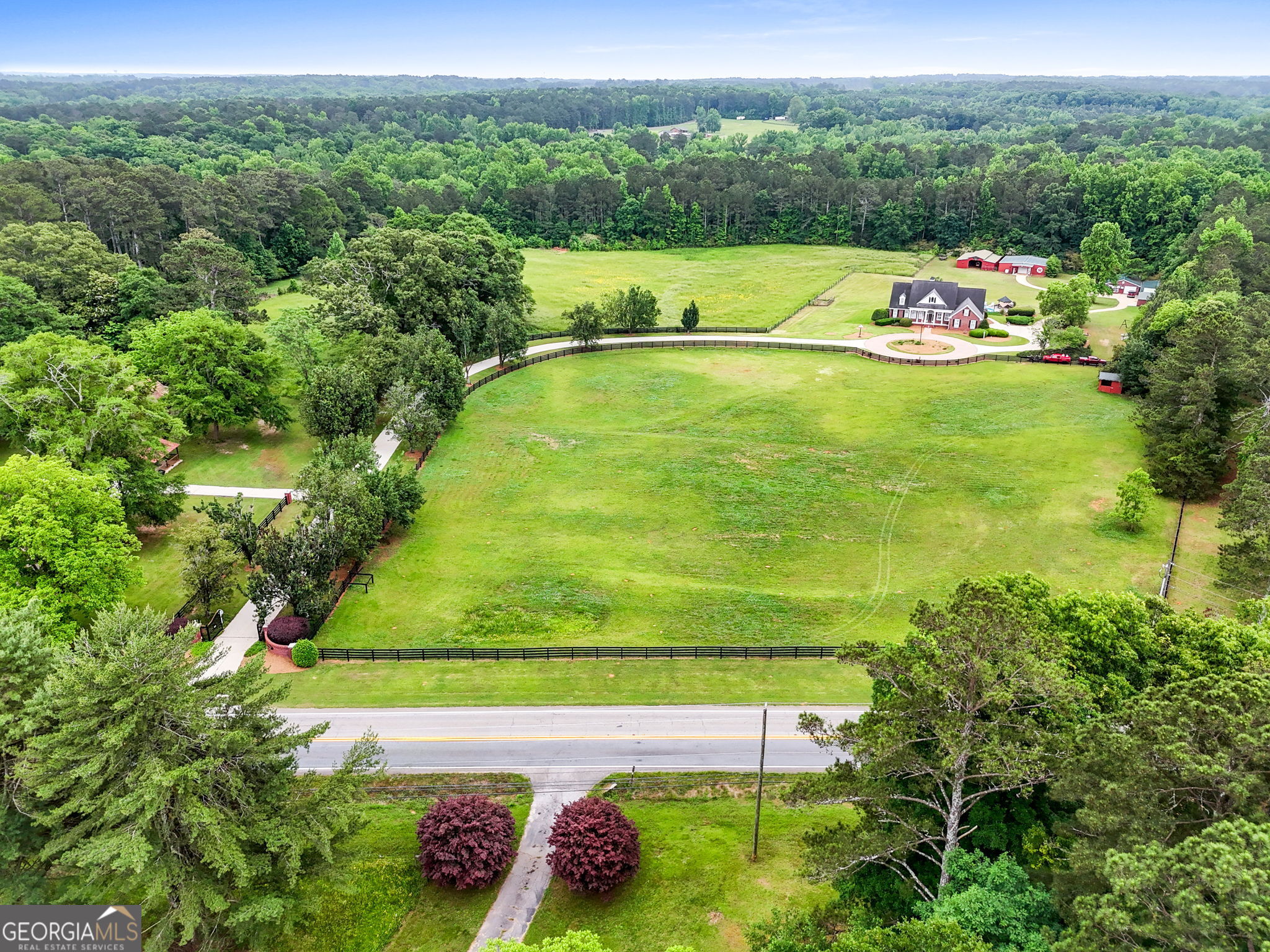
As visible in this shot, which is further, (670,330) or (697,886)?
(670,330)

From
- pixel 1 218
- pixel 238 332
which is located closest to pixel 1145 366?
pixel 238 332

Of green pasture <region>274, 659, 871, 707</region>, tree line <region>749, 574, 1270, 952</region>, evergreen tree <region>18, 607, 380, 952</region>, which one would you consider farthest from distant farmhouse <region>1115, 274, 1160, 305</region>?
evergreen tree <region>18, 607, 380, 952</region>

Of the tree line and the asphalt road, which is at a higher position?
the tree line

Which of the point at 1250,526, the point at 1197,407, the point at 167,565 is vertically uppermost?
the point at 1197,407

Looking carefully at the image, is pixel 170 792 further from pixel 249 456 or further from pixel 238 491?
pixel 249 456

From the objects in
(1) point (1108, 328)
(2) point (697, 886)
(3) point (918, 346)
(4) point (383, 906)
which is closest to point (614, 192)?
(3) point (918, 346)

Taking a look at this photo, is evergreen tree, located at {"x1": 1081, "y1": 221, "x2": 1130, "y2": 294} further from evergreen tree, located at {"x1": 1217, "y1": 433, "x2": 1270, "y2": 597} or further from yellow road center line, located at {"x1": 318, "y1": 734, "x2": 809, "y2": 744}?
yellow road center line, located at {"x1": 318, "y1": 734, "x2": 809, "y2": 744}

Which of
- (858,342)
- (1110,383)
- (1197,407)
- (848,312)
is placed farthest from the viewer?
(848,312)
